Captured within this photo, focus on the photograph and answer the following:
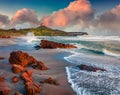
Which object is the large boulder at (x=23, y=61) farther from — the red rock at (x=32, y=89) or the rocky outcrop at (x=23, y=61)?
the red rock at (x=32, y=89)

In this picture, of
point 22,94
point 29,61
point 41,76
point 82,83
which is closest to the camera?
point 22,94

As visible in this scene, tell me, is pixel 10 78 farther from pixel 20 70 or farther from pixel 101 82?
pixel 101 82

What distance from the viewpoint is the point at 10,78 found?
59.0 feet

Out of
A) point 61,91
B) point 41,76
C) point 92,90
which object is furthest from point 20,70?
point 92,90

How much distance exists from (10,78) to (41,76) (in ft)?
7.52

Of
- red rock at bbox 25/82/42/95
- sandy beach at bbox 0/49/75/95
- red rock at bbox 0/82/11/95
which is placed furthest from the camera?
sandy beach at bbox 0/49/75/95

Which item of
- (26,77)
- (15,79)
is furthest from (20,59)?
(15,79)

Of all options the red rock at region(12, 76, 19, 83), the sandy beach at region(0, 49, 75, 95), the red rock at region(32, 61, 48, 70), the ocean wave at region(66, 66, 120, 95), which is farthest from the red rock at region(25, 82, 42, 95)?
the red rock at region(32, 61, 48, 70)

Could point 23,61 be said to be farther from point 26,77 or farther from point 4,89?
point 4,89

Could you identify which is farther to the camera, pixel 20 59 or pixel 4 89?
pixel 20 59

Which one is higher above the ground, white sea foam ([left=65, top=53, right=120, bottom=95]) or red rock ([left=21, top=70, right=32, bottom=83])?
red rock ([left=21, top=70, right=32, bottom=83])

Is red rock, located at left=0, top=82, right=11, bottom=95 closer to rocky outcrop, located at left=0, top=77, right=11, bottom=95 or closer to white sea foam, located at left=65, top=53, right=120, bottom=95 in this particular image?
rocky outcrop, located at left=0, top=77, right=11, bottom=95

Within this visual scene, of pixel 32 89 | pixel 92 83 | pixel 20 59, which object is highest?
pixel 20 59

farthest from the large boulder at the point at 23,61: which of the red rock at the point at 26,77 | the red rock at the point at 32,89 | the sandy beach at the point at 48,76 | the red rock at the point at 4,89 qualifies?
the red rock at the point at 32,89
